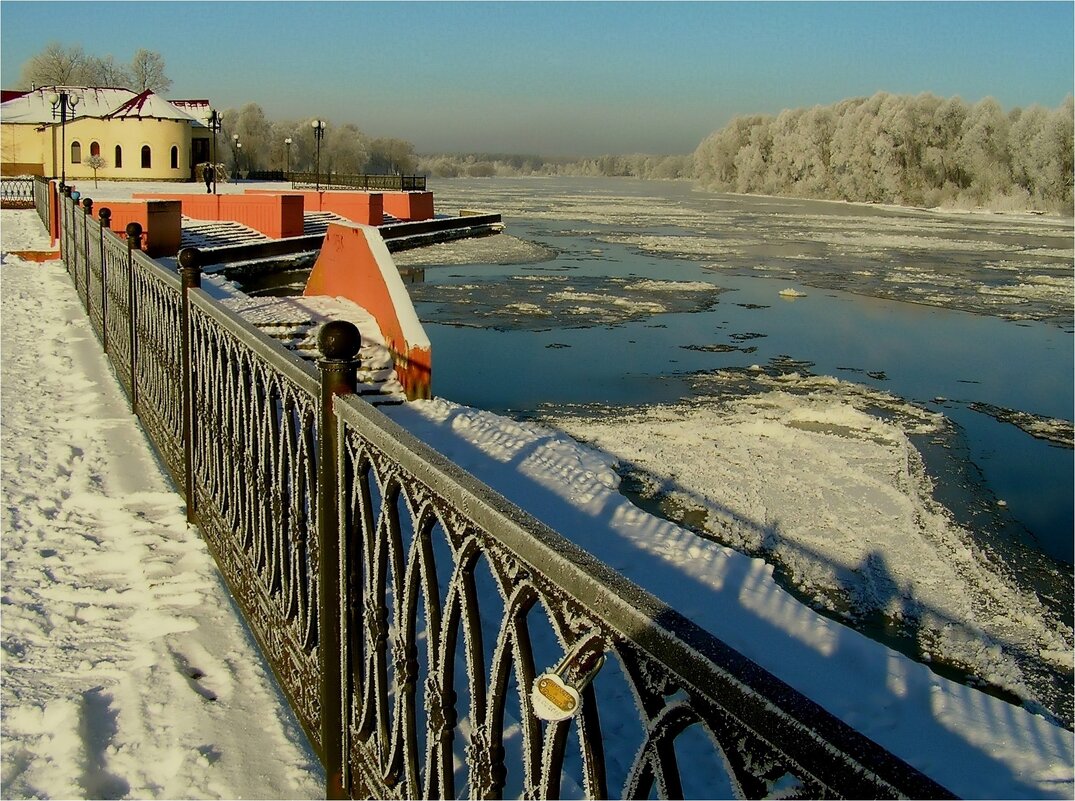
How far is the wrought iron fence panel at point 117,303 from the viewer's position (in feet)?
22.8

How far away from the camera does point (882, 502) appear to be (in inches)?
318

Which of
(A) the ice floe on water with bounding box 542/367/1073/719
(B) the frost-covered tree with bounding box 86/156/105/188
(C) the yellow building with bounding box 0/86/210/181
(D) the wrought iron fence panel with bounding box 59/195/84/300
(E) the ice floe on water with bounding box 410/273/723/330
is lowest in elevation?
(A) the ice floe on water with bounding box 542/367/1073/719

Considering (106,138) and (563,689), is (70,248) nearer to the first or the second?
(563,689)

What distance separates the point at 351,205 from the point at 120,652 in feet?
102

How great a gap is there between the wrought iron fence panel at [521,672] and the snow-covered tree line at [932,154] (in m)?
80.6

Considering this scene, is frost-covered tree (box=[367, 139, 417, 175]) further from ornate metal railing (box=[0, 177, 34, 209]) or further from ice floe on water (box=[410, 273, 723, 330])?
ice floe on water (box=[410, 273, 723, 330])

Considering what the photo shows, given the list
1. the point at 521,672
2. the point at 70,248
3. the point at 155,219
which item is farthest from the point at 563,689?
the point at 155,219

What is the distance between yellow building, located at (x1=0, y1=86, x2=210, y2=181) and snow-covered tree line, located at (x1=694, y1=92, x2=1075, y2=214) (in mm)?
58187

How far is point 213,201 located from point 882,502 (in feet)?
80.2

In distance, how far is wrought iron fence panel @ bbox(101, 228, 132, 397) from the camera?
6949 mm

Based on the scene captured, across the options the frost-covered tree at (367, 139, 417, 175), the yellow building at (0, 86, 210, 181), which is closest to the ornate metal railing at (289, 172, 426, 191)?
the yellow building at (0, 86, 210, 181)

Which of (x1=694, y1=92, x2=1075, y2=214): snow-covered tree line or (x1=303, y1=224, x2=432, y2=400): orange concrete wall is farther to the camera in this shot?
(x1=694, y1=92, x2=1075, y2=214): snow-covered tree line

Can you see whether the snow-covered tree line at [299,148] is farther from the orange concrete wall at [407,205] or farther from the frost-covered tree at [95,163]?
the orange concrete wall at [407,205]

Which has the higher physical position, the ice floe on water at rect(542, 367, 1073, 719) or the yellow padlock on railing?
the yellow padlock on railing
